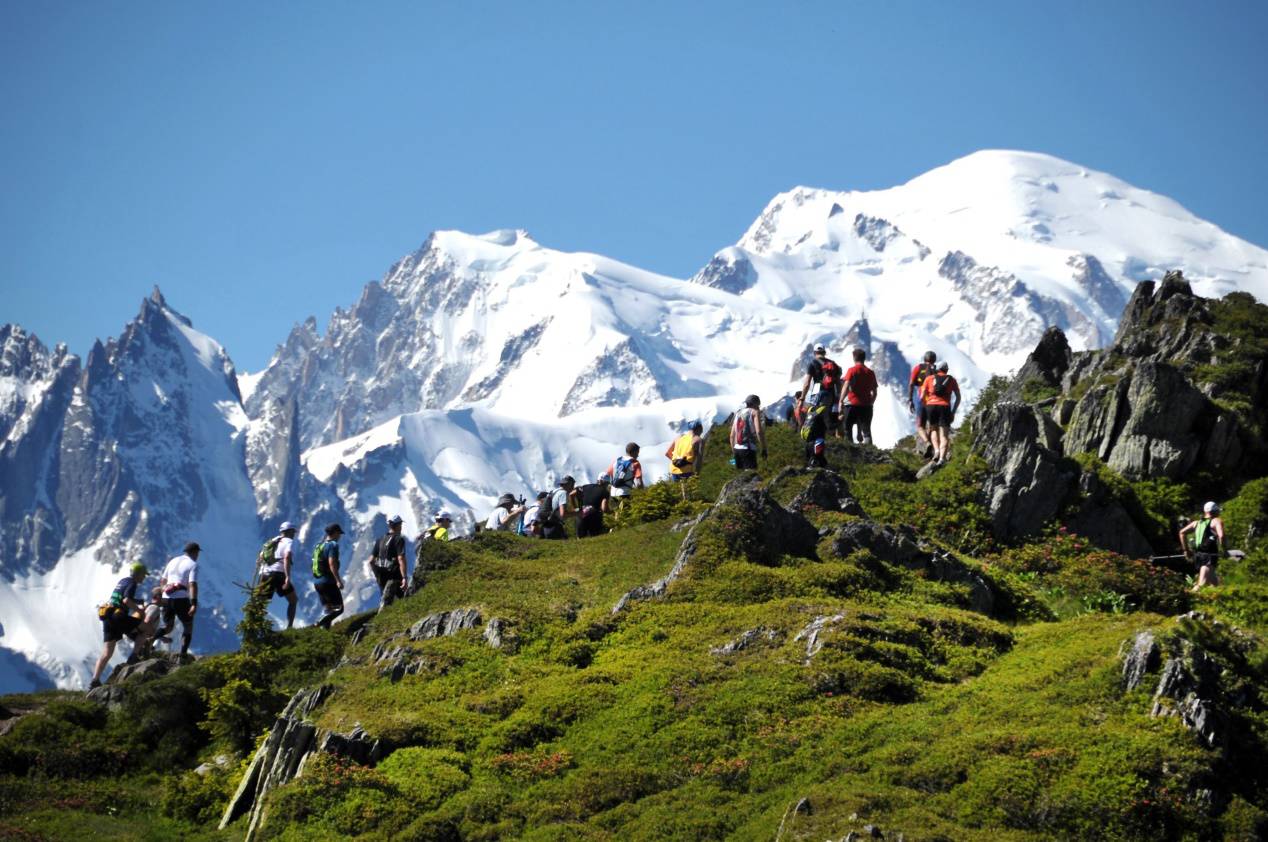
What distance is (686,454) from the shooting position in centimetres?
3716

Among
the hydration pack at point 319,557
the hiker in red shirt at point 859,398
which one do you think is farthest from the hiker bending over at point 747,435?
the hydration pack at point 319,557

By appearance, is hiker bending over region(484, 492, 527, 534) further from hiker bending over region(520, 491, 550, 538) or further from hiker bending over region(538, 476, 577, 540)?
hiker bending over region(538, 476, 577, 540)

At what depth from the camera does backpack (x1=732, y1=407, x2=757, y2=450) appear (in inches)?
1411

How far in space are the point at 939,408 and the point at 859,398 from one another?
272cm

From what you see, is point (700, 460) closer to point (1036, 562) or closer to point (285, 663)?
point (1036, 562)

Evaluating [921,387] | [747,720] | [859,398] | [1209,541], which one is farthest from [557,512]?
[747,720]

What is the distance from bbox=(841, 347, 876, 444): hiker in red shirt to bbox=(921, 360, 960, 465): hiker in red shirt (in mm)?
1786

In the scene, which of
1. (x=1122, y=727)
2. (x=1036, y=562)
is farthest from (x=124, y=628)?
(x=1122, y=727)

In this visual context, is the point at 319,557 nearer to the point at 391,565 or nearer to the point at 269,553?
the point at 269,553

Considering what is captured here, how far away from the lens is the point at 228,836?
21859mm

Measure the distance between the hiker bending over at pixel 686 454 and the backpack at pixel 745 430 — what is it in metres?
1.20

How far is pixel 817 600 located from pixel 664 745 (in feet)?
18.3

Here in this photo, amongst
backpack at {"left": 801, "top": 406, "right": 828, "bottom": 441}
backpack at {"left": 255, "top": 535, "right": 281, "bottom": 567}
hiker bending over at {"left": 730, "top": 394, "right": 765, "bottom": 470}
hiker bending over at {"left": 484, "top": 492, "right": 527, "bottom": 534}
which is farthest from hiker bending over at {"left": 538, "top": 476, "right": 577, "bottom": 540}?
backpack at {"left": 255, "top": 535, "right": 281, "bottom": 567}

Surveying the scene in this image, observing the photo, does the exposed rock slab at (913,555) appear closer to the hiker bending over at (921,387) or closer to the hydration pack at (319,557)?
the hiker bending over at (921,387)
